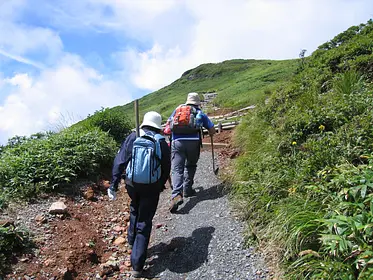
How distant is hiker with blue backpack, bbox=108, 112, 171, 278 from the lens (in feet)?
14.2

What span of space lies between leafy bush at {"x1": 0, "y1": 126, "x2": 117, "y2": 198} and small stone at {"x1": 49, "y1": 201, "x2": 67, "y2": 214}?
22.2 inches

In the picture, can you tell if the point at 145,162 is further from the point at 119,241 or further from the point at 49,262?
the point at 49,262

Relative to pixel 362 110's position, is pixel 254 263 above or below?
below

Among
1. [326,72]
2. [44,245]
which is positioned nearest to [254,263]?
[44,245]

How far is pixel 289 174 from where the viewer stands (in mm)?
4742

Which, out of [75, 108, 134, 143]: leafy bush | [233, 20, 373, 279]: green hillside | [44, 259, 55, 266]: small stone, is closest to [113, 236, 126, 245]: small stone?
[44, 259, 55, 266]: small stone

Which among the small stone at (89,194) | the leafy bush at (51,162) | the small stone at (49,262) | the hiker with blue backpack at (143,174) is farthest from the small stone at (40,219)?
the hiker with blue backpack at (143,174)

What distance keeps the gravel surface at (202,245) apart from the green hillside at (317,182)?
0.98 feet

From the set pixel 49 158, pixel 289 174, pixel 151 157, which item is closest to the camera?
pixel 151 157

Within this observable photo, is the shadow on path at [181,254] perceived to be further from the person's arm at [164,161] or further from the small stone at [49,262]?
the small stone at [49,262]

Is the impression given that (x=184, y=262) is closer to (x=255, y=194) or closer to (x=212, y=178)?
(x=255, y=194)

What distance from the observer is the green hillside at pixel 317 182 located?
2.93 metres

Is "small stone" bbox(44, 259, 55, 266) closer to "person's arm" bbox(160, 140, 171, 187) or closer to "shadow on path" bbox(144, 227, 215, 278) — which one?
"shadow on path" bbox(144, 227, 215, 278)

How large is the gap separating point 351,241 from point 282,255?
91 cm
